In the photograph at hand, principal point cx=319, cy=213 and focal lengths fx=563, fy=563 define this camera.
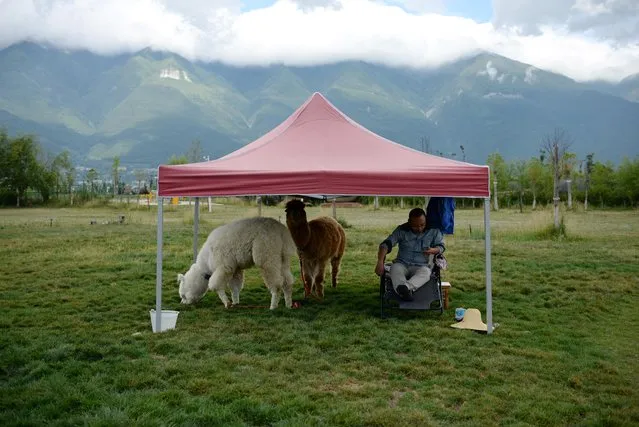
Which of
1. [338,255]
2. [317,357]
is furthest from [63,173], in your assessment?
[317,357]

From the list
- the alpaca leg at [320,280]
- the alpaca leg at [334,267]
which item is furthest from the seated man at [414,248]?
the alpaca leg at [334,267]

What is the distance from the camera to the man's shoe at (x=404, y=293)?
6.91 meters

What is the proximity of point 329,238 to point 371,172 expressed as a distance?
73.4 inches

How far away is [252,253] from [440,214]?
2.78 meters

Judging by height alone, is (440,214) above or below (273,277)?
above

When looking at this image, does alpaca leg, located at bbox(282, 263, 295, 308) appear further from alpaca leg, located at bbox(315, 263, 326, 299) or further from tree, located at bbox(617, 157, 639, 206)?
tree, located at bbox(617, 157, 639, 206)

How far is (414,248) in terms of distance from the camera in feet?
24.3

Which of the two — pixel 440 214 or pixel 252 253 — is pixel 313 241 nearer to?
pixel 252 253

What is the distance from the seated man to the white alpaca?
123cm

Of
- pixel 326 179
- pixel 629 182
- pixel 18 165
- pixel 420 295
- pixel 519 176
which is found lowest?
pixel 420 295

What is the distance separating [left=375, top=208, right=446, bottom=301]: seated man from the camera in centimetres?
723

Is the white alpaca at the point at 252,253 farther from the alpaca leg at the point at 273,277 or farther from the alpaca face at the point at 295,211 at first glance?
the alpaca face at the point at 295,211

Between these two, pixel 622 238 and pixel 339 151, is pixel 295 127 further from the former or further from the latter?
pixel 622 238

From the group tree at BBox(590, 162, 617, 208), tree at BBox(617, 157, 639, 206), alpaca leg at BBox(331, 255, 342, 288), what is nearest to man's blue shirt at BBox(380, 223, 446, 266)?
alpaca leg at BBox(331, 255, 342, 288)
